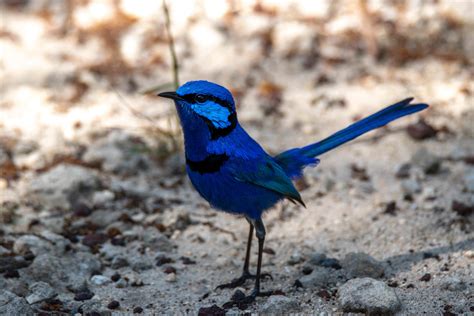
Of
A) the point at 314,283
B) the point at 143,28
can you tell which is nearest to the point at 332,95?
the point at 143,28

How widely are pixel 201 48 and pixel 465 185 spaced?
3157 millimetres

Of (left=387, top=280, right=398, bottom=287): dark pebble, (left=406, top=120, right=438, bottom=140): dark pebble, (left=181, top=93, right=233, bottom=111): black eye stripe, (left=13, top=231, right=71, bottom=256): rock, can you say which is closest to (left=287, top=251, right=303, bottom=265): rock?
(left=387, top=280, right=398, bottom=287): dark pebble

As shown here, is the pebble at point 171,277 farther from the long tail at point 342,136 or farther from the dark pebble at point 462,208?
the dark pebble at point 462,208

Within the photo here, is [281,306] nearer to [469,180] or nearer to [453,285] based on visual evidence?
[453,285]

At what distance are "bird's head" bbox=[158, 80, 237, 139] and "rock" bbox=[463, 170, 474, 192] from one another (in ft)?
6.69

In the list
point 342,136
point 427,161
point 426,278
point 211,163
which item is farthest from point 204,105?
point 427,161

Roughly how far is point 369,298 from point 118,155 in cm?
269

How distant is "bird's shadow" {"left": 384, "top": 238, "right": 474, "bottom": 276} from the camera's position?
4.20 meters

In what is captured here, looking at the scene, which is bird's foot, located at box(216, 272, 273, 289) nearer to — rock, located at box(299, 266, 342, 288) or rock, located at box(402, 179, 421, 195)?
rock, located at box(299, 266, 342, 288)

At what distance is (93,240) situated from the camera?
4.53m

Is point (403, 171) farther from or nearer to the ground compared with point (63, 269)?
farther from the ground

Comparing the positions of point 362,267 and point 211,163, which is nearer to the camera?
point 211,163

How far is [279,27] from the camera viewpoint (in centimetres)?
724

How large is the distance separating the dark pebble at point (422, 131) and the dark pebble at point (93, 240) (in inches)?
103
